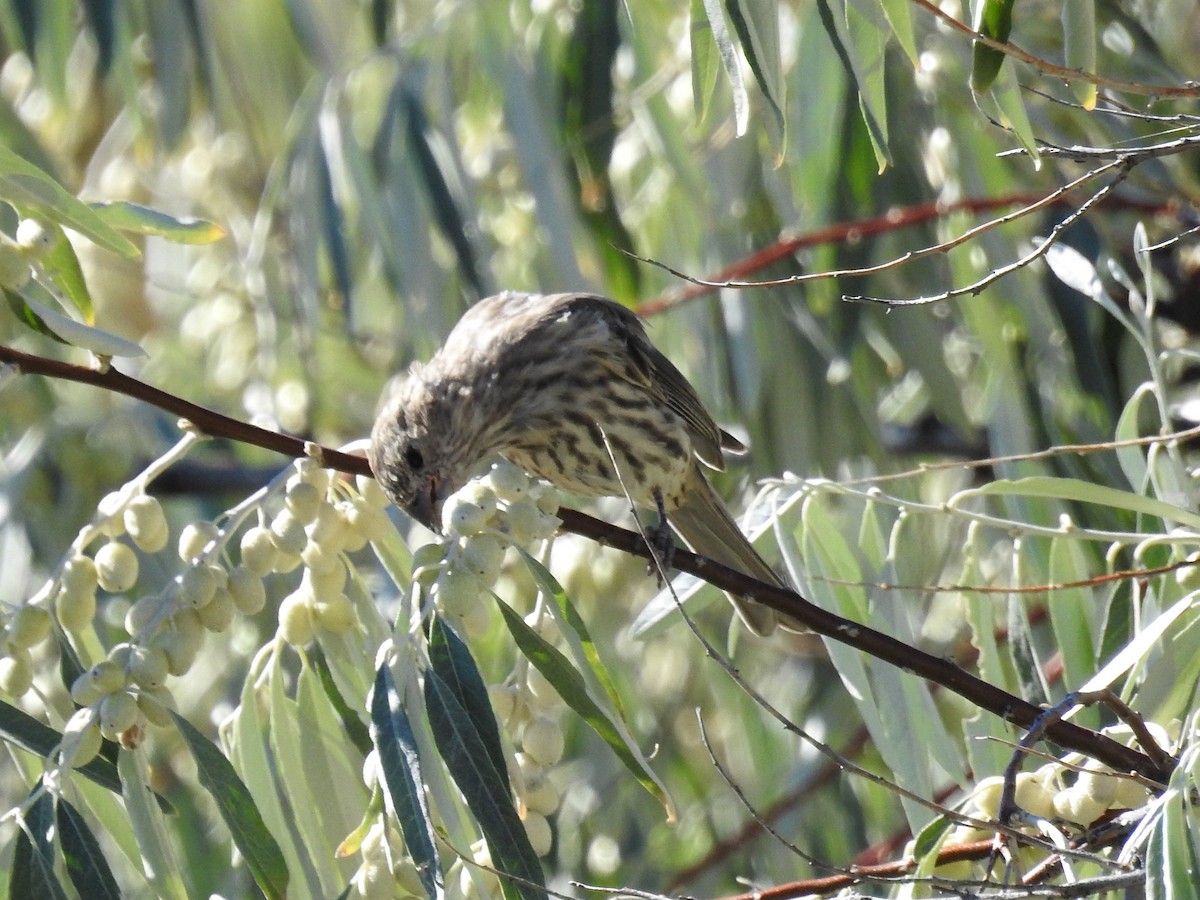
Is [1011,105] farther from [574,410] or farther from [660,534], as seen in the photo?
[574,410]

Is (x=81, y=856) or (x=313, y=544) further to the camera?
(x=313, y=544)

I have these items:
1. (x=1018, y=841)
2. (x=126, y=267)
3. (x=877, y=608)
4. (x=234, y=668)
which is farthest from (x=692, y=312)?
(x=126, y=267)

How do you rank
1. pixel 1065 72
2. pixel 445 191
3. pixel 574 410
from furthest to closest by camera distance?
pixel 445 191 < pixel 574 410 < pixel 1065 72

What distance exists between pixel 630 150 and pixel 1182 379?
5.72ft

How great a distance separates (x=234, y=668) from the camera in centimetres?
531

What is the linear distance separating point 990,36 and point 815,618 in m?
0.83

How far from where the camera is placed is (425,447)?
3.54 m

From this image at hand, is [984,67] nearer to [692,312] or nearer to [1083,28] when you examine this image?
[1083,28]

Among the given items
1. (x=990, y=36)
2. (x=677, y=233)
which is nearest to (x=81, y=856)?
(x=990, y=36)

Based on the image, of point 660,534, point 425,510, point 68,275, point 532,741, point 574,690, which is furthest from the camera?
point 660,534

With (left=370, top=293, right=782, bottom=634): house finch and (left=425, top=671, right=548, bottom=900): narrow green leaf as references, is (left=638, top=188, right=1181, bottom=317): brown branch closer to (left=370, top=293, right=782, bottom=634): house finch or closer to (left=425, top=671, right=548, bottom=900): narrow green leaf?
(left=370, top=293, right=782, bottom=634): house finch

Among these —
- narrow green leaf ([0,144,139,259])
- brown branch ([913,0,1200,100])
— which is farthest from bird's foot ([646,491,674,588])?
brown branch ([913,0,1200,100])

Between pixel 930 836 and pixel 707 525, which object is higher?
pixel 707 525

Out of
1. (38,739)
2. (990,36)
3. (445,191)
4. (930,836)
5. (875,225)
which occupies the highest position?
(445,191)
